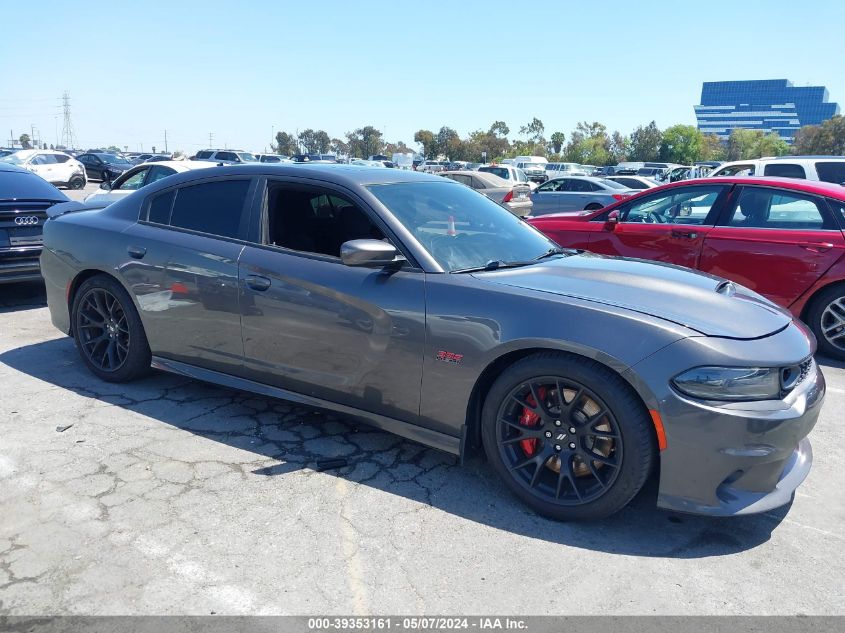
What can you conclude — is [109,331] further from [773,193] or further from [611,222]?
[773,193]

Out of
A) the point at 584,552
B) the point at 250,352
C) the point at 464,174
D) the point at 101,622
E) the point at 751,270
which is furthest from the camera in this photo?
the point at 464,174

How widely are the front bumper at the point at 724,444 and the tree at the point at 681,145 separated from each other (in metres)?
87.7

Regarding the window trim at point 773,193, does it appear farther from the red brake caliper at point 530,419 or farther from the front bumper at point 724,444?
the red brake caliper at point 530,419

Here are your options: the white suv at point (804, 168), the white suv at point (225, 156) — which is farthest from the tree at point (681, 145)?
the white suv at point (804, 168)

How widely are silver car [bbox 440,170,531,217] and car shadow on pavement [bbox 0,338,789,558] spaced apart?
11.0 m

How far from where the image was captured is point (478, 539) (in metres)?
2.79

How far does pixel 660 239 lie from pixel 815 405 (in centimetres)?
375

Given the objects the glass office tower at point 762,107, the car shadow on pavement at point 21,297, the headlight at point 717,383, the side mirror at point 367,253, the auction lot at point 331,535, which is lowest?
the auction lot at point 331,535

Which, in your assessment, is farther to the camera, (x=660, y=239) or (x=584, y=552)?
(x=660, y=239)

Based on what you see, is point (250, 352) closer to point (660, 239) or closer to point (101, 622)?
point (101, 622)

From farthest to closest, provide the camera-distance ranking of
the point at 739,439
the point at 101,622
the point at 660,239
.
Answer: the point at 660,239, the point at 739,439, the point at 101,622

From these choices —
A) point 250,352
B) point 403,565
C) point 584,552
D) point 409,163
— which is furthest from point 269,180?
point 409,163

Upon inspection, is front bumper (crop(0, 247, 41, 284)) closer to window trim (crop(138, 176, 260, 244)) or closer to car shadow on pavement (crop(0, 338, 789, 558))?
car shadow on pavement (crop(0, 338, 789, 558))

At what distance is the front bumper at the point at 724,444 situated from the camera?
2.55 metres
